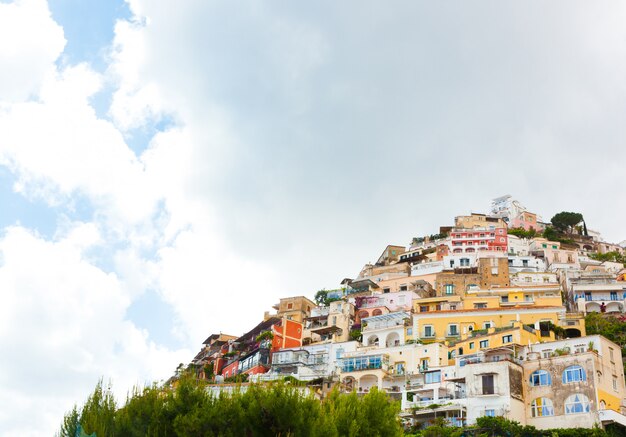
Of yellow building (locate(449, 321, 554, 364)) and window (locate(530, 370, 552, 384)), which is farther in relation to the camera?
yellow building (locate(449, 321, 554, 364))

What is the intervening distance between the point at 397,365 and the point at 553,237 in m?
50.4

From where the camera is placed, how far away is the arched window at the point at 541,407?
43.8m

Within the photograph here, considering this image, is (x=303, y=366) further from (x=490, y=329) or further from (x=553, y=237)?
(x=553, y=237)

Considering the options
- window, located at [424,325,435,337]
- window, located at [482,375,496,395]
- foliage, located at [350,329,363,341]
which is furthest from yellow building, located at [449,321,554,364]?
foliage, located at [350,329,363,341]

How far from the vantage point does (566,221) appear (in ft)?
345

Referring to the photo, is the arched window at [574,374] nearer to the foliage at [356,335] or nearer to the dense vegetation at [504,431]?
the dense vegetation at [504,431]

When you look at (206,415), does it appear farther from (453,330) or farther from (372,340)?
(372,340)

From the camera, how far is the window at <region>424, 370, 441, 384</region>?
170 feet

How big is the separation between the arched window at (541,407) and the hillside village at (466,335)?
6 centimetres

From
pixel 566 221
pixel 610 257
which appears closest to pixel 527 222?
pixel 566 221

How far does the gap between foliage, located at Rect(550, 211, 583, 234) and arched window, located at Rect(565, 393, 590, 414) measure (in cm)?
6682

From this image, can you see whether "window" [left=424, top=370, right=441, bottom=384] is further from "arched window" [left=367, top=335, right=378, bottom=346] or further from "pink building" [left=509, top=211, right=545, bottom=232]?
"pink building" [left=509, top=211, right=545, bottom=232]

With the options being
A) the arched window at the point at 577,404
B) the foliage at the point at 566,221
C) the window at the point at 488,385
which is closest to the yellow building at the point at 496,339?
the window at the point at 488,385

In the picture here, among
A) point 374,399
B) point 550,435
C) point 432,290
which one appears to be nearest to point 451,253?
point 432,290
